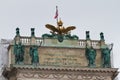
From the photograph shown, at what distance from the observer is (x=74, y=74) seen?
54.9 metres

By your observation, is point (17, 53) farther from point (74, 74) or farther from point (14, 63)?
point (74, 74)

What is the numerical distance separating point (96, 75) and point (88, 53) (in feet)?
6.19

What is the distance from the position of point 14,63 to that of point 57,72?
10.8 ft

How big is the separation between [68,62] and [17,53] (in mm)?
3997

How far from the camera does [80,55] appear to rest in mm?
56031

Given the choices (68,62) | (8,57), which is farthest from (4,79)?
(68,62)

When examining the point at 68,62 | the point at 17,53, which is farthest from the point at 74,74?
the point at 17,53

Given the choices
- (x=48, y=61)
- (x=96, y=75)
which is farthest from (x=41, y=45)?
(x=96, y=75)

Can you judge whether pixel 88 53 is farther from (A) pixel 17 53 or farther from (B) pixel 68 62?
(A) pixel 17 53

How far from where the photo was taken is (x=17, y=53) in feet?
179

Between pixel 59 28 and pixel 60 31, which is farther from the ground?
pixel 59 28

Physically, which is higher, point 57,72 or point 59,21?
point 59,21

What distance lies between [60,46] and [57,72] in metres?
2.28

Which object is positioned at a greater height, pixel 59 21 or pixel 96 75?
pixel 59 21
